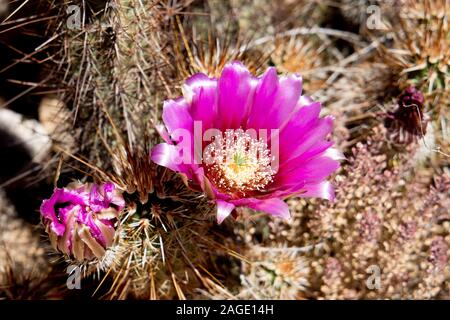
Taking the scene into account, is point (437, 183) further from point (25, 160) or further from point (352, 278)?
point (25, 160)

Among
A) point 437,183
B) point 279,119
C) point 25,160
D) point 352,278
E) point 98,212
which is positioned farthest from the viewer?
point 25,160

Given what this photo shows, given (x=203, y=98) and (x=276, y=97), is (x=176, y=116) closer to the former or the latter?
(x=203, y=98)

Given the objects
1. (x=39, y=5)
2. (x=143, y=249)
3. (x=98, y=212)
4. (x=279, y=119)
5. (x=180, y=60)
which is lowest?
(x=143, y=249)

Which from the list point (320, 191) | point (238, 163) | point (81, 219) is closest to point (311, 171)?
point (320, 191)

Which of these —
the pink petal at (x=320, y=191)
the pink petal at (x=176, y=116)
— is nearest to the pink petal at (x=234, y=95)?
the pink petal at (x=176, y=116)

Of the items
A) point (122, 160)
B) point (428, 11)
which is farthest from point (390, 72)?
point (122, 160)

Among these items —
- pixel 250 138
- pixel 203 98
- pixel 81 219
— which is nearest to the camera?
pixel 81 219

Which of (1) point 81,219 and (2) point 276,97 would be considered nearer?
(1) point 81,219
